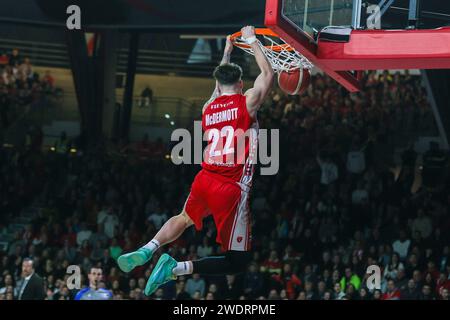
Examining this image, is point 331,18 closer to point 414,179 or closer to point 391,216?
point 391,216

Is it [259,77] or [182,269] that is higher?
[259,77]

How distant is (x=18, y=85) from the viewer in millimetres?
27453

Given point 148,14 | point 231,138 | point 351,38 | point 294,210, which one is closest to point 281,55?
point 351,38

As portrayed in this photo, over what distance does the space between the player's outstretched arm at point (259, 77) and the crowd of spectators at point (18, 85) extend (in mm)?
18185

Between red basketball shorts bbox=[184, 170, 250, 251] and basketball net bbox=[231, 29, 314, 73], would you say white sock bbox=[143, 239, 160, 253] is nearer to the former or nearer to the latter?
red basketball shorts bbox=[184, 170, 250, 251]

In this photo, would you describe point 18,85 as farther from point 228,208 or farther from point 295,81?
point 228,208

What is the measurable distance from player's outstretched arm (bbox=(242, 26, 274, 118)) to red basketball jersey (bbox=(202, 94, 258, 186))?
0.07m

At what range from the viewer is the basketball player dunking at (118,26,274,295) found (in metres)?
8.50

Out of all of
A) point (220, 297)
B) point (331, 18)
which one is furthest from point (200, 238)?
point (331, 18)

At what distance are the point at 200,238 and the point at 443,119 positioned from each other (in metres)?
5.61

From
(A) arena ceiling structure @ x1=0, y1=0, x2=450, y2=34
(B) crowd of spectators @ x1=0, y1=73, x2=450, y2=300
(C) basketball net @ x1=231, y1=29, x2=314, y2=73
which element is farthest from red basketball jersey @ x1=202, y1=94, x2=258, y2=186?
(A) arena ceiling structure @ x1=0, y1=0, x2=450, y2=34

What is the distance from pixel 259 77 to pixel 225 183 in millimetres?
958

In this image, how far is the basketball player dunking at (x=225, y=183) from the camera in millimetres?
8500

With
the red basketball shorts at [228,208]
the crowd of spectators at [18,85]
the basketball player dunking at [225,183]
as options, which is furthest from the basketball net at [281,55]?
the crowd of spectators at [18,85]
